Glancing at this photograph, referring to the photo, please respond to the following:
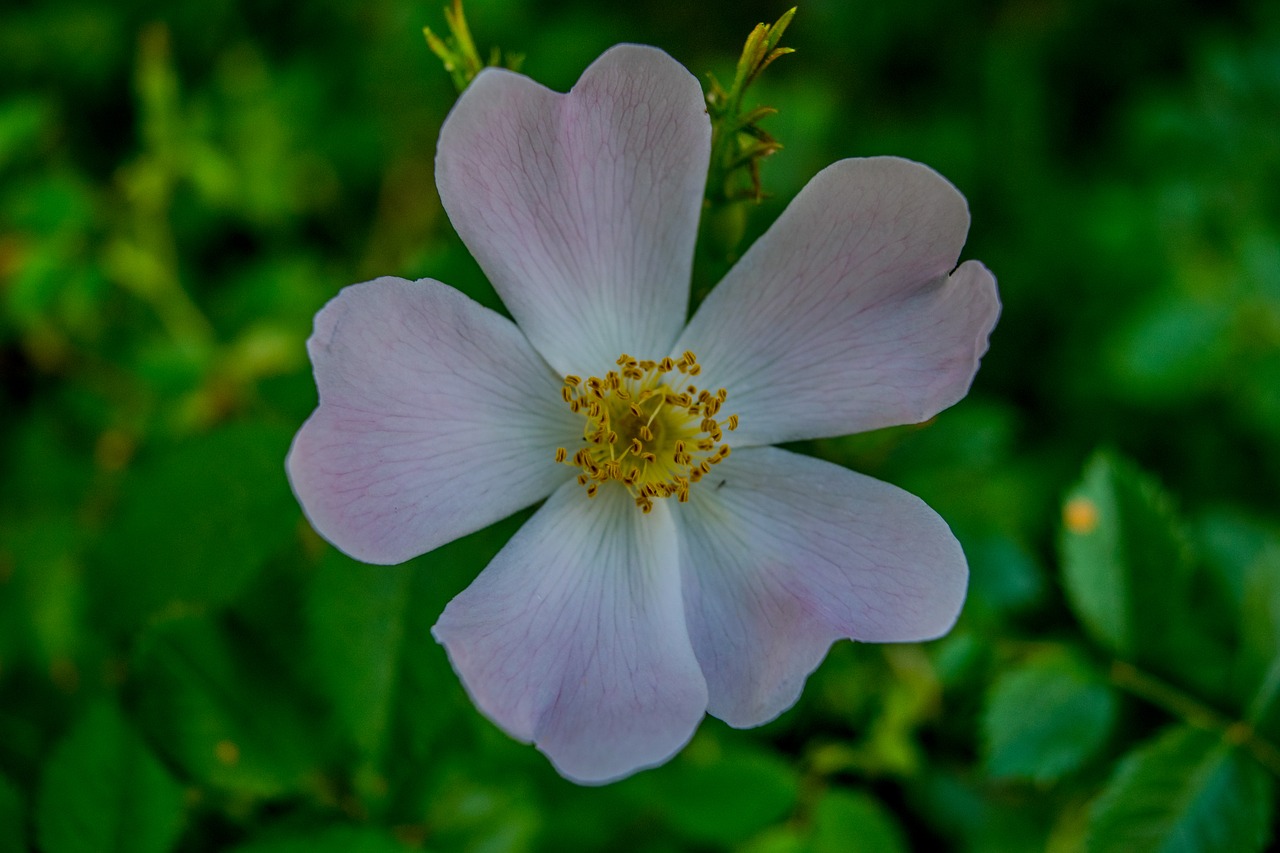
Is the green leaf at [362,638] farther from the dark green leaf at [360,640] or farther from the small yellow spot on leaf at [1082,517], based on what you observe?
the small yellow spot on leaf at [1082,517]

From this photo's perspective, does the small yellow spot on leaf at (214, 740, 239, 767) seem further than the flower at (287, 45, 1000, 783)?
Yes

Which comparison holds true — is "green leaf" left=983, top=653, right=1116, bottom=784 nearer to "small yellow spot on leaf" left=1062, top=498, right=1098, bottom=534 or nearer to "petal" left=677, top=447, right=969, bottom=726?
"small yellow spot on leaf" left=1062, top=498, right=1098, bottom=534

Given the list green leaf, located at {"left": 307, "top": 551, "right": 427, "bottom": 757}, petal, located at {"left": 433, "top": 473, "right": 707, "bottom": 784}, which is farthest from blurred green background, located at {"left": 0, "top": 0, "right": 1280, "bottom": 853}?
petal, located at {"left": 433, "top": 473, "right": 707, "bottom": 784}

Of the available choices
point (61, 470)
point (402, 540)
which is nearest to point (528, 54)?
point (61, 470)

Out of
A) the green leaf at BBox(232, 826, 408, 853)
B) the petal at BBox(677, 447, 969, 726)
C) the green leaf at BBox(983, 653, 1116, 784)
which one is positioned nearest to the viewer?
the petal at BBox(677, 447, 969, 726)

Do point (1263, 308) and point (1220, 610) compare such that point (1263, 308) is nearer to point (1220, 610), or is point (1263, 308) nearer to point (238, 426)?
point (1220, 610)

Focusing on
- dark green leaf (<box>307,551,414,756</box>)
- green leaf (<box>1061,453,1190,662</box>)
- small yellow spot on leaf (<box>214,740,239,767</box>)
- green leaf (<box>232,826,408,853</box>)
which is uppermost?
dark green leaf (<box>307,551,414,756</box>)

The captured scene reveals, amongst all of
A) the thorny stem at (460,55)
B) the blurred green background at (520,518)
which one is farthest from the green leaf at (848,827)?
the thorny stem at (460,55)

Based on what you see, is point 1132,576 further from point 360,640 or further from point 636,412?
point 360,640
